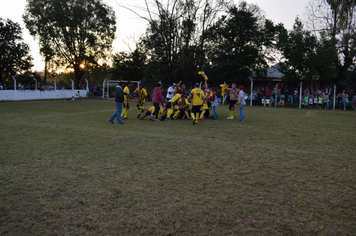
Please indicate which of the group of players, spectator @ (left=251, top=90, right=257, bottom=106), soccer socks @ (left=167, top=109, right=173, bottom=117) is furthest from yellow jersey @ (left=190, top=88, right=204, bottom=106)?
spectator @ (left=251, top=90, right=257, bottom=106)

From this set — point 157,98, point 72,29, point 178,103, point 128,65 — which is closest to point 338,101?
point 178,103

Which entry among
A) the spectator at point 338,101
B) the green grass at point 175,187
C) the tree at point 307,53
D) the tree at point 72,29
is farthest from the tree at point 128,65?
the green grass at point 175,187

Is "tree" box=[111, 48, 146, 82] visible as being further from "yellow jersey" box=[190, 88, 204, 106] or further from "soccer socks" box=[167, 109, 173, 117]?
"yellow jersey" box=[190, 88, 204, 106]

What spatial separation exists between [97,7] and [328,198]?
43427 millimetres

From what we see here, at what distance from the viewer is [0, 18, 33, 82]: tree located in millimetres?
32156

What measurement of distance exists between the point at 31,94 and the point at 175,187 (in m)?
30.6

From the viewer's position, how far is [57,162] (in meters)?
5.73

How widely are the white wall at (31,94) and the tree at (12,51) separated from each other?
5.29 metres

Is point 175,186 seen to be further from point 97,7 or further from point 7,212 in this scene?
point 97,7

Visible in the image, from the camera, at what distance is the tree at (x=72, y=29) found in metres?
38.7

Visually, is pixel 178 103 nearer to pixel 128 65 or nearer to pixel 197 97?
pixel 197 97

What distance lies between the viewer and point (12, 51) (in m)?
33.0

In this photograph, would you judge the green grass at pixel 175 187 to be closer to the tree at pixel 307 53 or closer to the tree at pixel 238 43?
the tree at pixel 307 53

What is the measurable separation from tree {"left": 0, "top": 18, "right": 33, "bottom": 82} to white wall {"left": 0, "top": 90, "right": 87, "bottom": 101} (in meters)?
5.29
